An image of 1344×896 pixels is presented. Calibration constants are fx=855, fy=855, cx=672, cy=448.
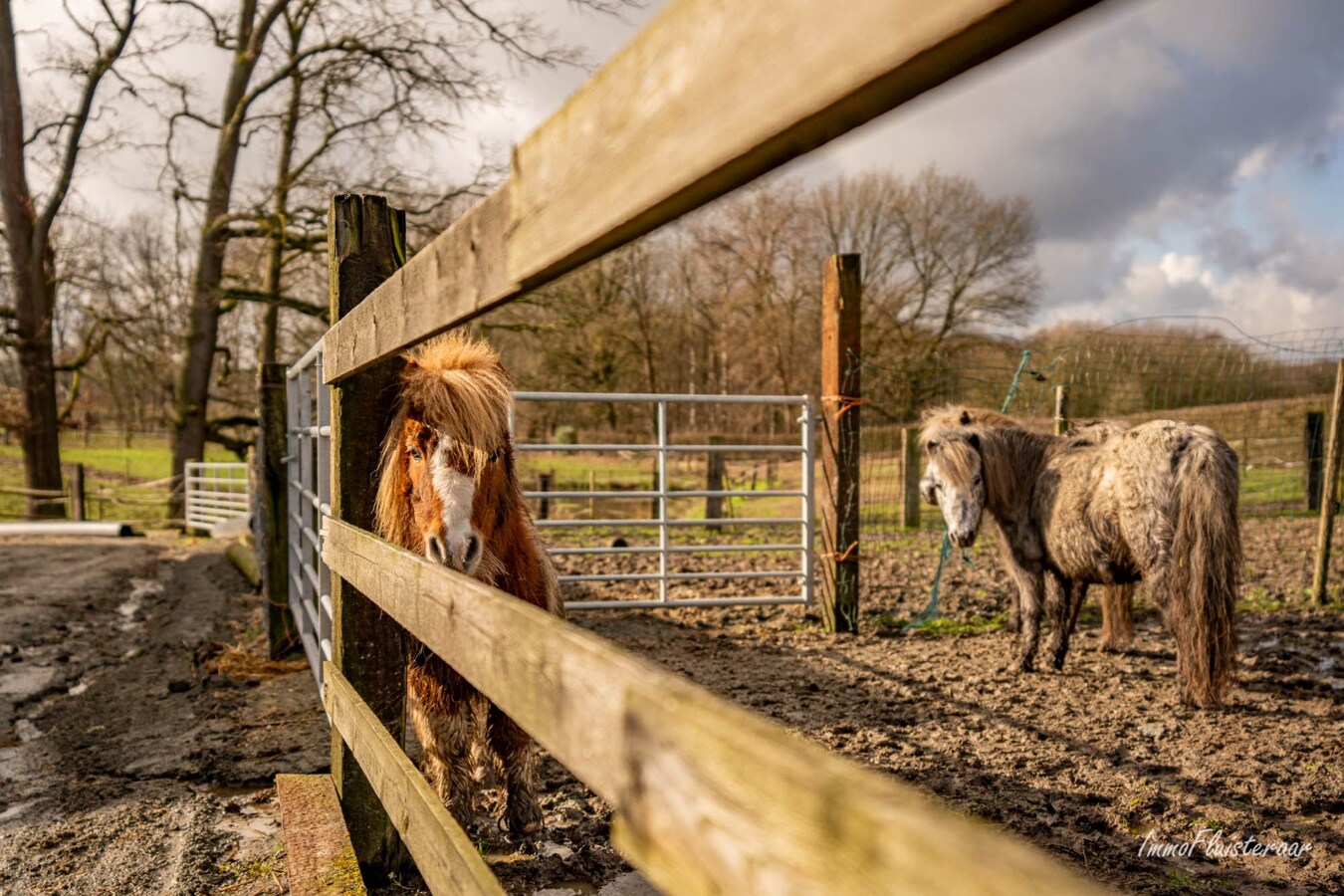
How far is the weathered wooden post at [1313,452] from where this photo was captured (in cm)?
1079

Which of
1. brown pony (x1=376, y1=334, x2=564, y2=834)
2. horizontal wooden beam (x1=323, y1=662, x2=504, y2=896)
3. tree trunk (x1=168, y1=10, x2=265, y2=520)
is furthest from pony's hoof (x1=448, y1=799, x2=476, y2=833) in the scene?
tree trunk (x1=168, y1=10, x2=265, y2=520)

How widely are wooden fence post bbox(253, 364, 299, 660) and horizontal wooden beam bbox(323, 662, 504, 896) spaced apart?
3.08m

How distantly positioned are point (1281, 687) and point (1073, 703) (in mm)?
1199

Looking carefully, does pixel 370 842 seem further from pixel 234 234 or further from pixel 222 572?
pixel 234 234

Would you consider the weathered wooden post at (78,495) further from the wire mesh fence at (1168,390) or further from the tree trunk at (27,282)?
the wire mesh fence at (1168,390)

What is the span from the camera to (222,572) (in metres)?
9.32

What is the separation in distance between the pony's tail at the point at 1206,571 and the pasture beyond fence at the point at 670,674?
4.00 meters

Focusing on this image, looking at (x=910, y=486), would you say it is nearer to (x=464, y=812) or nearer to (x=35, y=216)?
(x=464, y=812)

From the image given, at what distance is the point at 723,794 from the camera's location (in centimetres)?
65

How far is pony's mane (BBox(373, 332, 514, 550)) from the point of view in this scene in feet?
8.69

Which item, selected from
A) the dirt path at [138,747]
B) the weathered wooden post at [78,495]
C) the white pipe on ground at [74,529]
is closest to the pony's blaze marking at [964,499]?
the dirt path at [138,747]

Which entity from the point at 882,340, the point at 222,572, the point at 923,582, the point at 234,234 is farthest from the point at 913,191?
the point at 222,572

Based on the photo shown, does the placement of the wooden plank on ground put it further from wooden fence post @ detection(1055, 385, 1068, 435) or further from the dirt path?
wooden fence post @ detection(1055, 385, 1068, 435)

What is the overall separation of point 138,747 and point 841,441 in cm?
444
